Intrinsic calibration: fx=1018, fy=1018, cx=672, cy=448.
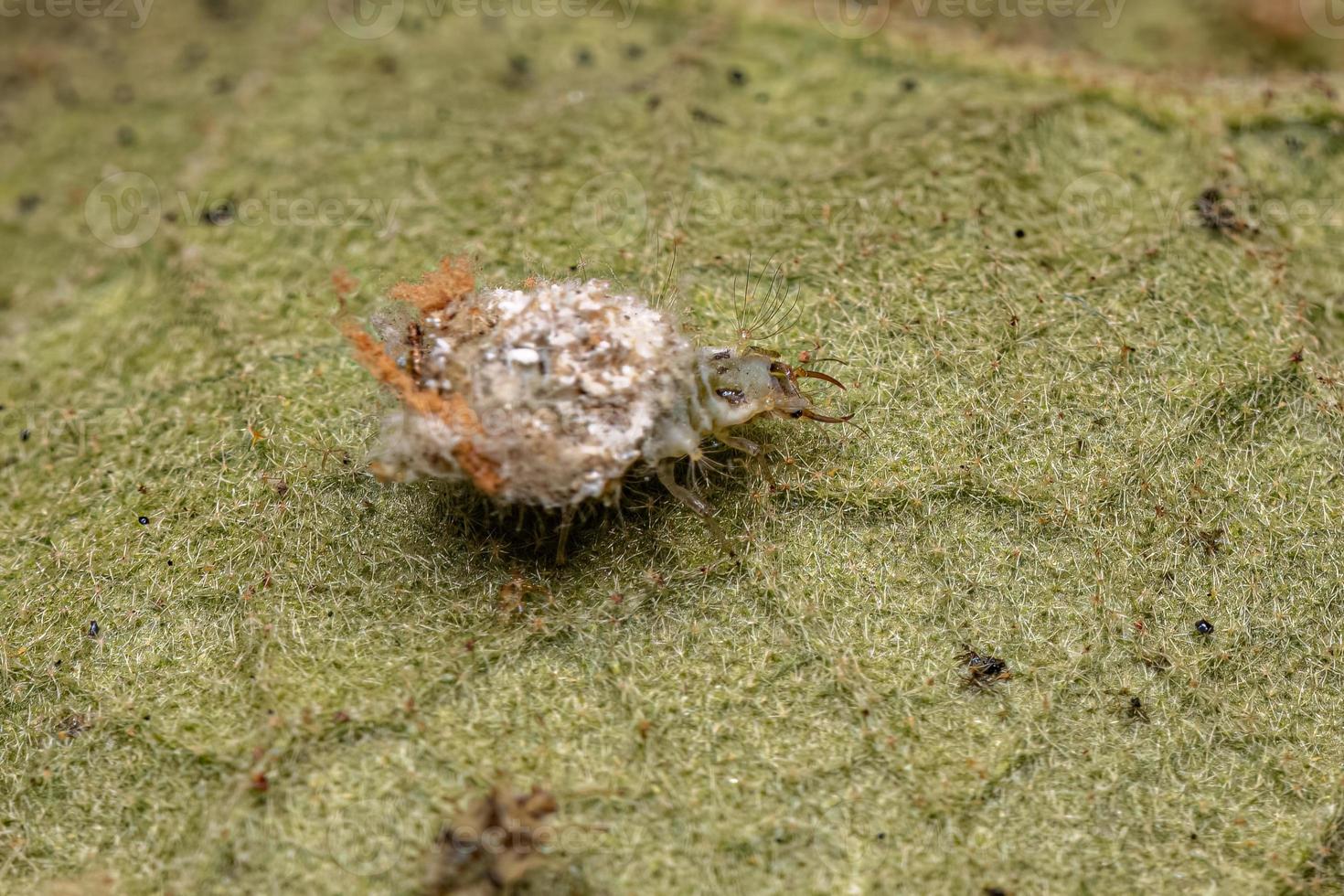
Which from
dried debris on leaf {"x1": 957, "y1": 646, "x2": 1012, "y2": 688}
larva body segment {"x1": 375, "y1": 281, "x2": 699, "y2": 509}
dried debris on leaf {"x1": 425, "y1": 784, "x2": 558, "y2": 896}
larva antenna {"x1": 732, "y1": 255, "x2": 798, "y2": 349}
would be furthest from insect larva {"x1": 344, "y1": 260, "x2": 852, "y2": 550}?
dried debris on leaf {"x1": 957, "y1": 646, "x2": 1012, "y2": 688}

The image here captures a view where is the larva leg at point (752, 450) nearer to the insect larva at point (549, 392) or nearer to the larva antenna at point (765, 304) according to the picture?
the insect larva at point (549, 392)

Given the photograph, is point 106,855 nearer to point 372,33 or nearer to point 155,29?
point 372,33

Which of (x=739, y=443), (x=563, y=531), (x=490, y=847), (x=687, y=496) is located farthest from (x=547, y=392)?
(x=490, y=847)

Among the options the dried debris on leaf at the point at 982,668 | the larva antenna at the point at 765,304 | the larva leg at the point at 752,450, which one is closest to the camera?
the dried debris on leaf at the point at 982,668

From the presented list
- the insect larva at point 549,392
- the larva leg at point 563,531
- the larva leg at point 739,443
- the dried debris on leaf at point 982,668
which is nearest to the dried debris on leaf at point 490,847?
the larva leg at point 563,531

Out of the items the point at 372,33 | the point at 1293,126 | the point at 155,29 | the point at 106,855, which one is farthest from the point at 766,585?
the point at 155,29

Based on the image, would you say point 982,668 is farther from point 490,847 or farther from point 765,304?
point 490,847

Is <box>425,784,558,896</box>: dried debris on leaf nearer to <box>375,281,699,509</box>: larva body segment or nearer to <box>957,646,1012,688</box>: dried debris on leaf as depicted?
<box>375,281,699,509</box>: larva body segment

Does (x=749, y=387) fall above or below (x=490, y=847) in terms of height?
above
